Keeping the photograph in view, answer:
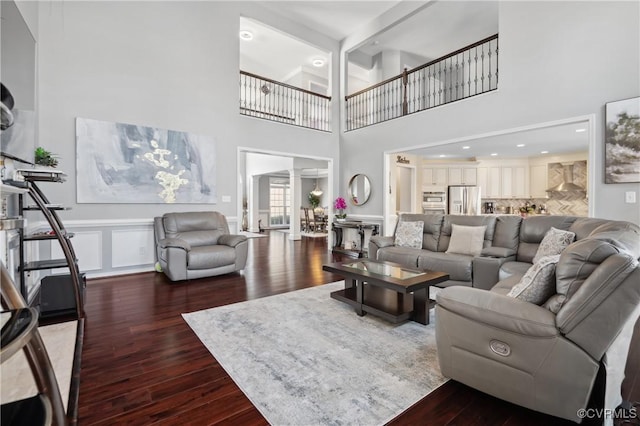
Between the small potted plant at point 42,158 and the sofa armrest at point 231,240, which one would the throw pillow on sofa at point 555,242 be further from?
the small potted plant at point 42,158

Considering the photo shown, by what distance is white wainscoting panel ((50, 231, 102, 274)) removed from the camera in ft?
14.8

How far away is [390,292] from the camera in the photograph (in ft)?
11.3

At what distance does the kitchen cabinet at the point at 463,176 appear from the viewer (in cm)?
859

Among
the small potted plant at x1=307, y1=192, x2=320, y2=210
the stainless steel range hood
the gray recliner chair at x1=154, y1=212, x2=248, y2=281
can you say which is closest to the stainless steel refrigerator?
the stainless steel range hood

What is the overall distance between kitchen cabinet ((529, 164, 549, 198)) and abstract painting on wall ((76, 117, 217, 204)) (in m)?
7.91

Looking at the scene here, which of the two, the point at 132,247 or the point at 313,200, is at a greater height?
the point at 313,200

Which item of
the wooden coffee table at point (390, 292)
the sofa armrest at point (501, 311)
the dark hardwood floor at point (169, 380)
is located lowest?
the dark hardwood floor at point (169, 380)

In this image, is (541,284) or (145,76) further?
(145,76)

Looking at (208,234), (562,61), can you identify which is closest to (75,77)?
(208,234)

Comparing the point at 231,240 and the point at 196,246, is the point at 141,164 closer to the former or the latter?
the point at 196,246

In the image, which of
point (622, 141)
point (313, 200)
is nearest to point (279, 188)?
point (313, 200)

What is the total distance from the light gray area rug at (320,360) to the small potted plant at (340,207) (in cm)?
409

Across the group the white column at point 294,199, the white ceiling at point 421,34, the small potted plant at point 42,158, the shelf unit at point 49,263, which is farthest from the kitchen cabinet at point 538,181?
the small potted plant at point 42,158

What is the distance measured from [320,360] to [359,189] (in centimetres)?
548
